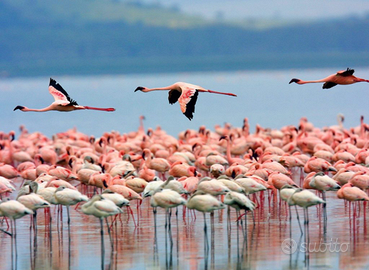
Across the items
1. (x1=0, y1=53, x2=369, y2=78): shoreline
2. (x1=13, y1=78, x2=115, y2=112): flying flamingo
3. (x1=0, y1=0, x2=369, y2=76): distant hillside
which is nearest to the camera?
(x1=13, y1=78, x2=115, y2=112): flying flamingo

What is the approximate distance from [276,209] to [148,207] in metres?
2.20

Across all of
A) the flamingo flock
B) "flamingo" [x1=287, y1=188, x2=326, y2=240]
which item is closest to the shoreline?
the flamingo flock

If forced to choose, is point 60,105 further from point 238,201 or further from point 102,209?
point 238,201

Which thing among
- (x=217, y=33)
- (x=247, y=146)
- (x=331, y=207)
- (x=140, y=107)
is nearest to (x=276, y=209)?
(x=331, y=207)

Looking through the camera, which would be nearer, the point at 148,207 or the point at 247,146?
the point at 148,207

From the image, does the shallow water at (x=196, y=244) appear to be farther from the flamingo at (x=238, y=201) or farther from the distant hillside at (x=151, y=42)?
the distant hillside at (x=151, y=42)

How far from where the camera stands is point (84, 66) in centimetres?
10712

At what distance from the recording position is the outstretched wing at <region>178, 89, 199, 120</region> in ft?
38.5

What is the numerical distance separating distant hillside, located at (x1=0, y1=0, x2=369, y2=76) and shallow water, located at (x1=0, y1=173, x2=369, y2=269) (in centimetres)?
8603

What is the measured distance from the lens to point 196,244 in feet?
33.3

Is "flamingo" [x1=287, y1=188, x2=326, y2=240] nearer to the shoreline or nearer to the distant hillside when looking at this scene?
the shoreline

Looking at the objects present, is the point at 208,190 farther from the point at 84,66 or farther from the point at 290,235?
the point at 84,66

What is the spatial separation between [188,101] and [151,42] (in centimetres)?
10546

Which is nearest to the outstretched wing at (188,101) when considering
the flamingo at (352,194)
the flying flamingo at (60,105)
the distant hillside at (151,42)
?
the flying flamingo at (60,105)
